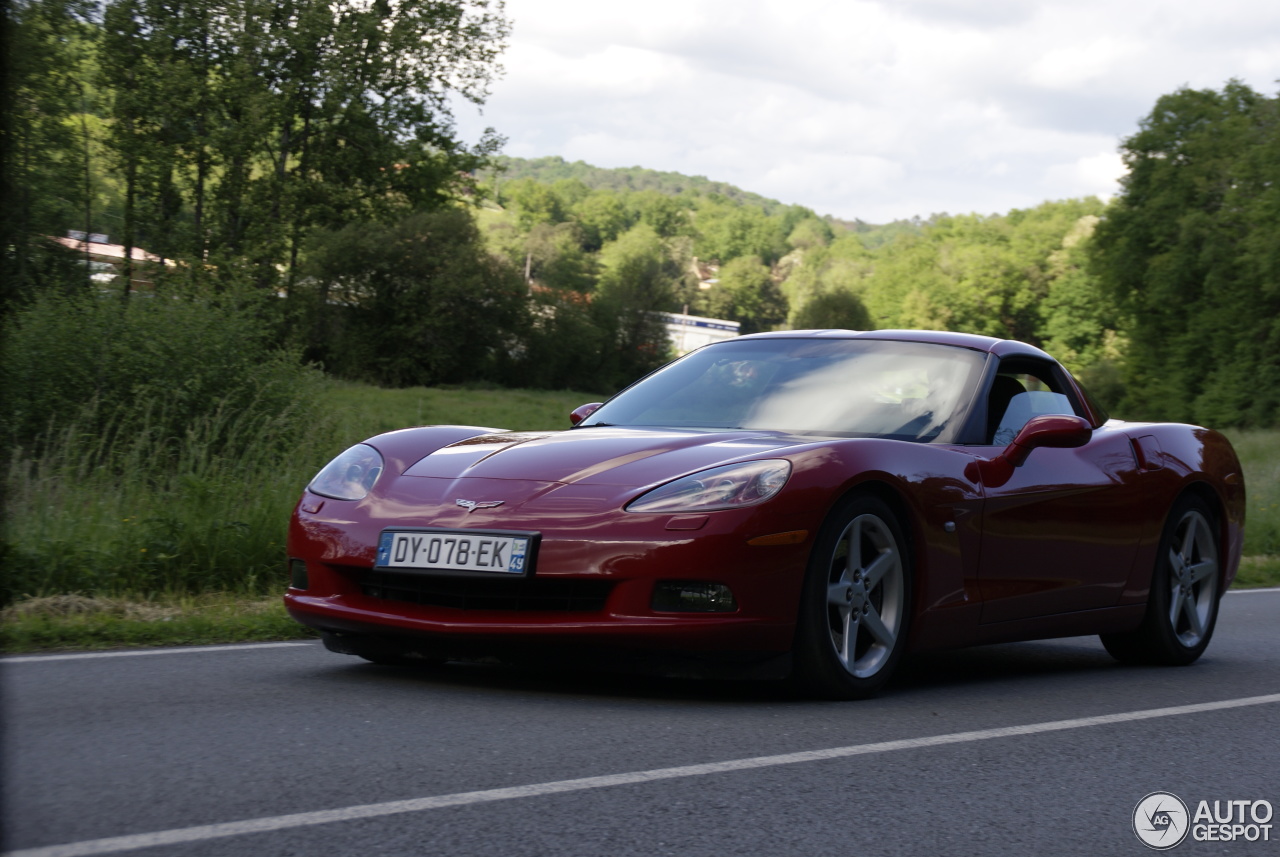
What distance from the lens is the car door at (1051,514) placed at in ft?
19.2

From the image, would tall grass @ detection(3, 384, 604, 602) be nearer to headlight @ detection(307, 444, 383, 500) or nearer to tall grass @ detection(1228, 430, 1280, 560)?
headlight @ detection(307, 444, 383, 500)

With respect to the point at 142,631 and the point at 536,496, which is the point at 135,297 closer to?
the point at 142,631

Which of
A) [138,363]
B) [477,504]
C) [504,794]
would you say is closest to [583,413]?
[477,504]

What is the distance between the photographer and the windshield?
5953 millimetres

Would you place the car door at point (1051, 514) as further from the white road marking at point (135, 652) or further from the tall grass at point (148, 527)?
the tall grass at point (148, 527)

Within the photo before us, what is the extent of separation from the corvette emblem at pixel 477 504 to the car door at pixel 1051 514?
2.00 metres

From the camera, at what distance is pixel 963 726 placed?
4844 millimetres

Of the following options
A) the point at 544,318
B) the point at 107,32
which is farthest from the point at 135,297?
the point at 544,318

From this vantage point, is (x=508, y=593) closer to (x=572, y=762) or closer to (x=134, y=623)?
(x=572, y=762)

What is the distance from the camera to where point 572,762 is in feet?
12.7

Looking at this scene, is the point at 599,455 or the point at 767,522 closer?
the point at 767,522

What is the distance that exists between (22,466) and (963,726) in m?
7.39

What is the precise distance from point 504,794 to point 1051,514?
3387 millimetres

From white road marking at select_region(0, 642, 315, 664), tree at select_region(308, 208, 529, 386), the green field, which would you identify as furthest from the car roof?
tree at select_region(308, 208, 529, 386)
